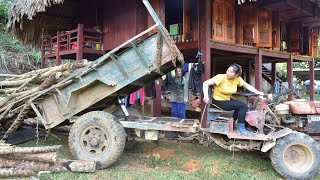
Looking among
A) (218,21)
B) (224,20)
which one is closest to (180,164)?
(218,21)

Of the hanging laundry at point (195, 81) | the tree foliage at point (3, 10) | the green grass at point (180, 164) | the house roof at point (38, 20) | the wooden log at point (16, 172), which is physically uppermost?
the tree foliage at point (3, 10)

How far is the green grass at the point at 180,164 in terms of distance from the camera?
4680mm

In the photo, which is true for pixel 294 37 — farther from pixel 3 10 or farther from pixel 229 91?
pixel 3 10

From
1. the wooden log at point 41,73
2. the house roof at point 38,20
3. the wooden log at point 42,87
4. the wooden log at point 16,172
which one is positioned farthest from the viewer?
the house roof at point 38,20

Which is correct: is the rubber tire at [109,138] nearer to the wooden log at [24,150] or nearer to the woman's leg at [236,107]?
the wooden log at [24,150]

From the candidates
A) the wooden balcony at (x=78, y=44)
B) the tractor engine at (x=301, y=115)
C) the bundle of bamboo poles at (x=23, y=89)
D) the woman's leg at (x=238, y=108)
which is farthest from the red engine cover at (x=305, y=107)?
the wooden balcony at (x=78, y=44)

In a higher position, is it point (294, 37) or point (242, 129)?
point (294, 37)

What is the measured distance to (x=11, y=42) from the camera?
54.6 feet

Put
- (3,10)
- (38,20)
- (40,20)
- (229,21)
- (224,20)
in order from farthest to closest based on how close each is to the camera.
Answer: (3,10) < (40,20) < (38,20) < (229,21) < (224,20)

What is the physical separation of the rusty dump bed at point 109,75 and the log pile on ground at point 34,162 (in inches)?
25.6

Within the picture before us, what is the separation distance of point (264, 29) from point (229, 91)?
5430mm

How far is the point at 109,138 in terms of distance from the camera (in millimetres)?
4812

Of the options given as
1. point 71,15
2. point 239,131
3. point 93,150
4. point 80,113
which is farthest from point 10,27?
point 239,131

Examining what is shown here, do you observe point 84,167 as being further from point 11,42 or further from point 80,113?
point 11,42
